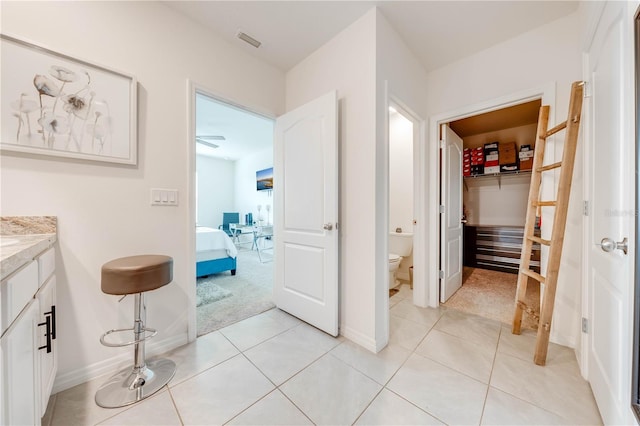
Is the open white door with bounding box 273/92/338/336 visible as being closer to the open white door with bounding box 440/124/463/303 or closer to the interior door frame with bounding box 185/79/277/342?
the interior door frame with bounding box 185/79/277/342

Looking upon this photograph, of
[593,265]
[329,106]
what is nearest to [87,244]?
[329,106]

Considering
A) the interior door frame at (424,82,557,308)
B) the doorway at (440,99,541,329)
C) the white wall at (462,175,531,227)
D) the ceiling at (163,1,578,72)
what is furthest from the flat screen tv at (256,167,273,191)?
the white wall at (462,175,531,227)

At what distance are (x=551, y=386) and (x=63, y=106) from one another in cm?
335

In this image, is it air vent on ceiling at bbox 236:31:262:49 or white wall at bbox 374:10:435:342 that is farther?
air vent on ceiling at bbox 236:31:262:49

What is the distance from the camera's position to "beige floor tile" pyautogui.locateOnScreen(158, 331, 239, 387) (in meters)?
1.51

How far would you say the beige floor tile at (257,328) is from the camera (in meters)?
1.86

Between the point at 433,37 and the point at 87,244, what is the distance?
3087 mm

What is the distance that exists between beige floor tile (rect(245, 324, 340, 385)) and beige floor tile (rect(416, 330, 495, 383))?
72 cm

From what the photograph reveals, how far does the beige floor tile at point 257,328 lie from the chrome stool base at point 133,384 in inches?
18.2

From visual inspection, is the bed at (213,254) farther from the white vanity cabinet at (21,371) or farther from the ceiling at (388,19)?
the white vanity cabinet at (21,371)

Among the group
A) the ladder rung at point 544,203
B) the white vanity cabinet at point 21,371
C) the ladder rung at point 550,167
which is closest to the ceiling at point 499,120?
the ladder rung at point 550,167

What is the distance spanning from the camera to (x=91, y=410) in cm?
122

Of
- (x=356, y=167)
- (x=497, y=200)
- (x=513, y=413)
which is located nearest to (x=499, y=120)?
(x=497, y=200)

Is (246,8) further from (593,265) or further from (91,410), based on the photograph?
(593,265)
